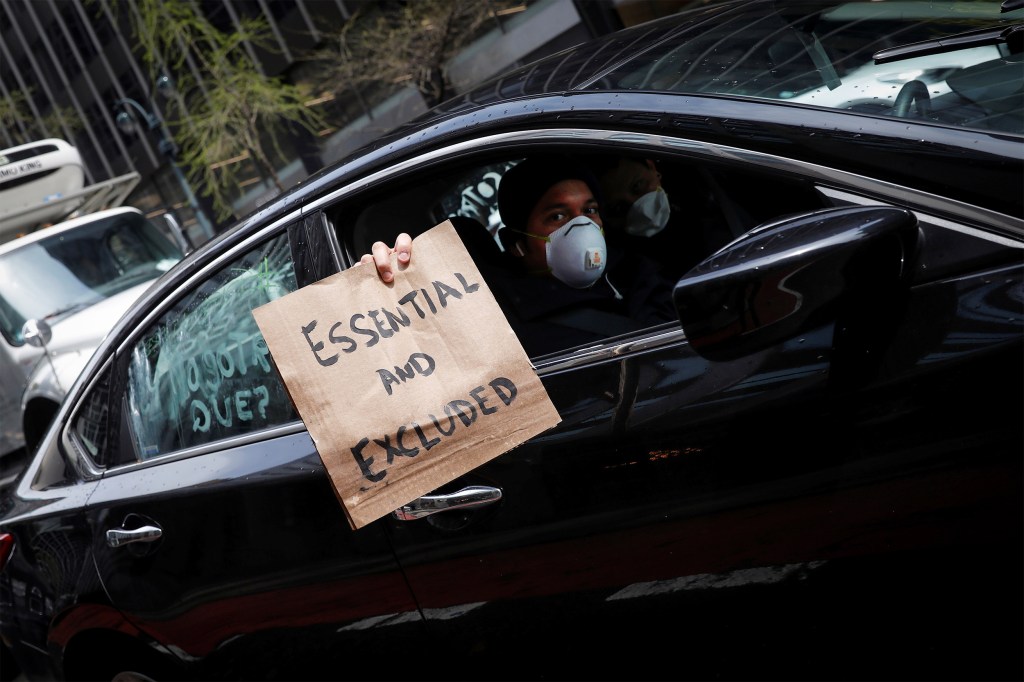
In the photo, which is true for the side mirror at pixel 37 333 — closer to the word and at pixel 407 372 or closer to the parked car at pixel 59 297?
the parked car at pixel 59 297

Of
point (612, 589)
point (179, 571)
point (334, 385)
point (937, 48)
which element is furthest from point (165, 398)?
point (937, 48)

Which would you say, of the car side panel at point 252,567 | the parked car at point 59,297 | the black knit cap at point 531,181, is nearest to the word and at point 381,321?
the car side panel at point 252,567

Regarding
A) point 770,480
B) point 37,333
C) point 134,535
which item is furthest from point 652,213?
point 37,333

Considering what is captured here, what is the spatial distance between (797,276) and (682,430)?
0.41m

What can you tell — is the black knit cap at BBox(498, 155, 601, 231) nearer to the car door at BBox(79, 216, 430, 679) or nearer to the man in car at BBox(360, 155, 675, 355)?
the man in car at BBox(360, 155, 675, 355)

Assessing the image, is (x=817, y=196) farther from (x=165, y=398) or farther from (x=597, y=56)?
(x=165, y=398)

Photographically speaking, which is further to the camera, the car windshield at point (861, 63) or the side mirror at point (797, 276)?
the car windshield at point (861, 63)

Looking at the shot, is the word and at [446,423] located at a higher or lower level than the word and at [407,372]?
lower

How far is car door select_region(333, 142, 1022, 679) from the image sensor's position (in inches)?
65.7

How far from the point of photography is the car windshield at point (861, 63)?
1.84 meters

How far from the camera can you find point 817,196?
182cm

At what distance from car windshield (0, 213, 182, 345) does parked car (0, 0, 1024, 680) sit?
668 cm

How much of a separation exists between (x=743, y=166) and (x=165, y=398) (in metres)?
1.64

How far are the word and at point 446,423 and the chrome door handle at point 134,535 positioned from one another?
2.70 ft
